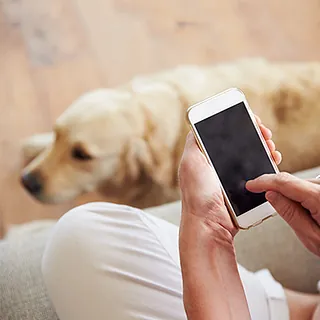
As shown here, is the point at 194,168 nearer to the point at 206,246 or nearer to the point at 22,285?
the point at 206,246

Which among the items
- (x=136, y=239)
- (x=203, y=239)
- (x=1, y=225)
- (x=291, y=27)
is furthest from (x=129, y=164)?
(x=291, y=27)

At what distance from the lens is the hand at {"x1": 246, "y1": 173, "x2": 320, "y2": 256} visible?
1.96 feet

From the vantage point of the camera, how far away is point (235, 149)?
0.72 m

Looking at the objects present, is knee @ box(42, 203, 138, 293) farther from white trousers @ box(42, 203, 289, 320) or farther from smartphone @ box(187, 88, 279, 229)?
smartphone @ box(187, 88, 279, 229)

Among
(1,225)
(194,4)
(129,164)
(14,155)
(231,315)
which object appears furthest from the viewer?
(194,4)

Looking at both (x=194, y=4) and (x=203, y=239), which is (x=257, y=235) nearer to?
(x=203, y=239)

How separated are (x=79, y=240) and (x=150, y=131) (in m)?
0.51

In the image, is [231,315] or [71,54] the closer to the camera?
[231,315]

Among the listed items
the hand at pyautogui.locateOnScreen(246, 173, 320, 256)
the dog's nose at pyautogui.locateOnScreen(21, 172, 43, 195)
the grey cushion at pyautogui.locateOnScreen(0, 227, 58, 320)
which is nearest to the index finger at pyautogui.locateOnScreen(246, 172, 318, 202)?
the hand at pyautogui.locateOnScreen(246, 173, 320, 256)

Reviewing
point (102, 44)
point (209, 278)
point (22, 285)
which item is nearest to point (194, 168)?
point (209, 278)

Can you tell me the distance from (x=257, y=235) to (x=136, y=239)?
26cm

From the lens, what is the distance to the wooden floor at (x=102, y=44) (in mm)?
1483

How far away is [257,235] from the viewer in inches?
34.9

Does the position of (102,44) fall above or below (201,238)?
above
